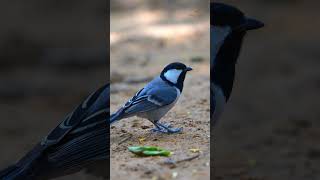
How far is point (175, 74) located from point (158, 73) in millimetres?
1748

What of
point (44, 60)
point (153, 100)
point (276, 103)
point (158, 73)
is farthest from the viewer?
point (44, 60)

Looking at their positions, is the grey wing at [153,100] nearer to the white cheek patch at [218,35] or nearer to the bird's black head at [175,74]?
the bird's black head at [175,74]

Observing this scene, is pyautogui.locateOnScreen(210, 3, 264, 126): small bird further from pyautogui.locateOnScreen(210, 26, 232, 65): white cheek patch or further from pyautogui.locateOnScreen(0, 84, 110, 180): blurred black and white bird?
pyautogui.locateOnScreen(0, 84, 110, 180): blurred black and white bird

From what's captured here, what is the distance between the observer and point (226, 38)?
222 centimetres

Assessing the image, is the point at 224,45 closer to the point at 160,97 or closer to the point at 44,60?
the point at 160,97

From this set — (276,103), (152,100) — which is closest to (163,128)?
(152,100)

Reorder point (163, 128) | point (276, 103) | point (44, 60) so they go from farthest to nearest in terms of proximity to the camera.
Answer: point (44, 60)
point (276, 103)
point (163, 128)

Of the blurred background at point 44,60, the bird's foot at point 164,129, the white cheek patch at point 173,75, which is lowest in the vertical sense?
the blurred background at point 44,60

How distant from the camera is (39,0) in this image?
186 inches

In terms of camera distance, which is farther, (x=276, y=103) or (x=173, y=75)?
(x=276, y=103)

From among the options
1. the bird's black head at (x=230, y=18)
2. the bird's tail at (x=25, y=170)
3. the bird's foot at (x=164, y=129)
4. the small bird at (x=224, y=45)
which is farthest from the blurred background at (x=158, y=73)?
the bird's black head at (x=230, y=18)

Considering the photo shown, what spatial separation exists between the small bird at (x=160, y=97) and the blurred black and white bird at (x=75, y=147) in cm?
9

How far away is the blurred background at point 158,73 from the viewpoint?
2.04 m

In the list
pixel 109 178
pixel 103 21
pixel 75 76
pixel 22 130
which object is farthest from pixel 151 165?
pixel 75 76
